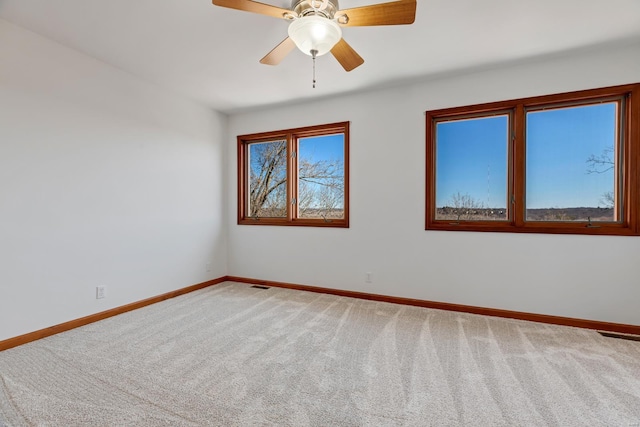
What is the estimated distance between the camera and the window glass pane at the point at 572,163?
2.74 meters

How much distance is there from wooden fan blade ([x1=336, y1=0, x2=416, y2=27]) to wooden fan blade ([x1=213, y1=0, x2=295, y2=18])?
13.7 inches

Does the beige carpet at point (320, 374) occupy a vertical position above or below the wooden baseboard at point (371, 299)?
below

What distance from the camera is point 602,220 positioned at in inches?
108

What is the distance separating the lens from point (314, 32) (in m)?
1.80

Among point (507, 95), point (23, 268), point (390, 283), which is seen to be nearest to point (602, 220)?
point (507, 95)

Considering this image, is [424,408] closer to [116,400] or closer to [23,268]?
[116,400]

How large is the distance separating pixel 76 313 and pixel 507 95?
462 centimetres

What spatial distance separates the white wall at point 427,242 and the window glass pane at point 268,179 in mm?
267

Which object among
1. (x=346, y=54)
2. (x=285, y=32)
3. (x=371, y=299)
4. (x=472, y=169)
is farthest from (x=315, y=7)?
(x=371, y=299)

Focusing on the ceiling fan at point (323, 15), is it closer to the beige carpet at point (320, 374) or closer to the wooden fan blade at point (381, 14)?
the wooden fan blade at point (381, 14)

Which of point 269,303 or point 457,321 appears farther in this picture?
point 269,303

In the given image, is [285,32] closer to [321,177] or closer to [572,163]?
[321,177]

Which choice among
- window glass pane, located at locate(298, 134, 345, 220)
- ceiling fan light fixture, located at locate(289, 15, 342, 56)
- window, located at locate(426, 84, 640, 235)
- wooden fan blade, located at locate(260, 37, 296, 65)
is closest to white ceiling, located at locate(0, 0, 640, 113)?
wooden fan blade, located at locate(260, 37, 296, 65)

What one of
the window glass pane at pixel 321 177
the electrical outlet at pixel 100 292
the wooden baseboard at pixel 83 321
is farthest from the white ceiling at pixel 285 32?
the wooden baseboard at pixel 83 321
